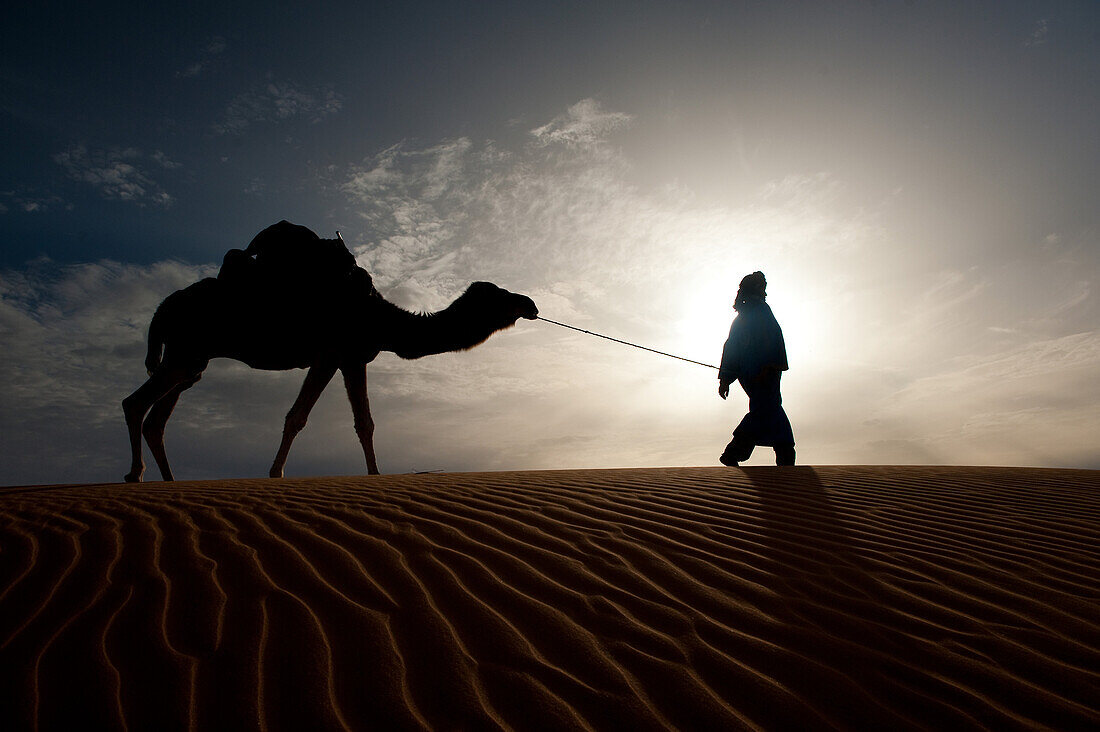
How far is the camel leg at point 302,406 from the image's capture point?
336 inches

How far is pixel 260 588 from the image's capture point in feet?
8.06

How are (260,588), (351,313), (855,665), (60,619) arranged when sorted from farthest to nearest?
(351,313)
(260,588)
(60,619)
(855,665)

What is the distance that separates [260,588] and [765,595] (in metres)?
2.13

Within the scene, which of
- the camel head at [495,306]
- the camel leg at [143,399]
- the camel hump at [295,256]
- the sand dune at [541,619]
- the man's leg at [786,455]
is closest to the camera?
the sand dune at [541,619]

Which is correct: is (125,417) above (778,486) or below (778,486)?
above

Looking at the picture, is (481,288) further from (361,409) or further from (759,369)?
(759,369)

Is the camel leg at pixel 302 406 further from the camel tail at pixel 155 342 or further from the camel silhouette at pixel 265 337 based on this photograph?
the camel tail at pixel 155 342

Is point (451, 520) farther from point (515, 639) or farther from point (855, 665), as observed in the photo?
point (855, 665)

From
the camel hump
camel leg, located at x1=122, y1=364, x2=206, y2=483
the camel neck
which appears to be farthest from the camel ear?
camel leg, located at x1=122, y1=364, x2=206, y2=483

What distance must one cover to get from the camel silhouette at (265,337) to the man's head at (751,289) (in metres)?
5.70

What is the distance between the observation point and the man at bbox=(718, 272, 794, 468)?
7.95 metres

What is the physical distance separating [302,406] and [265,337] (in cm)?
128

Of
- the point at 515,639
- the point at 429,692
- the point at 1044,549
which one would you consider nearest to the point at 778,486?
the point at 1044,549

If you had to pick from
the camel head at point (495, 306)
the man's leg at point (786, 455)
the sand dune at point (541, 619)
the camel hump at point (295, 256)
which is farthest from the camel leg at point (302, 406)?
the man's leg at point (786, 455)
